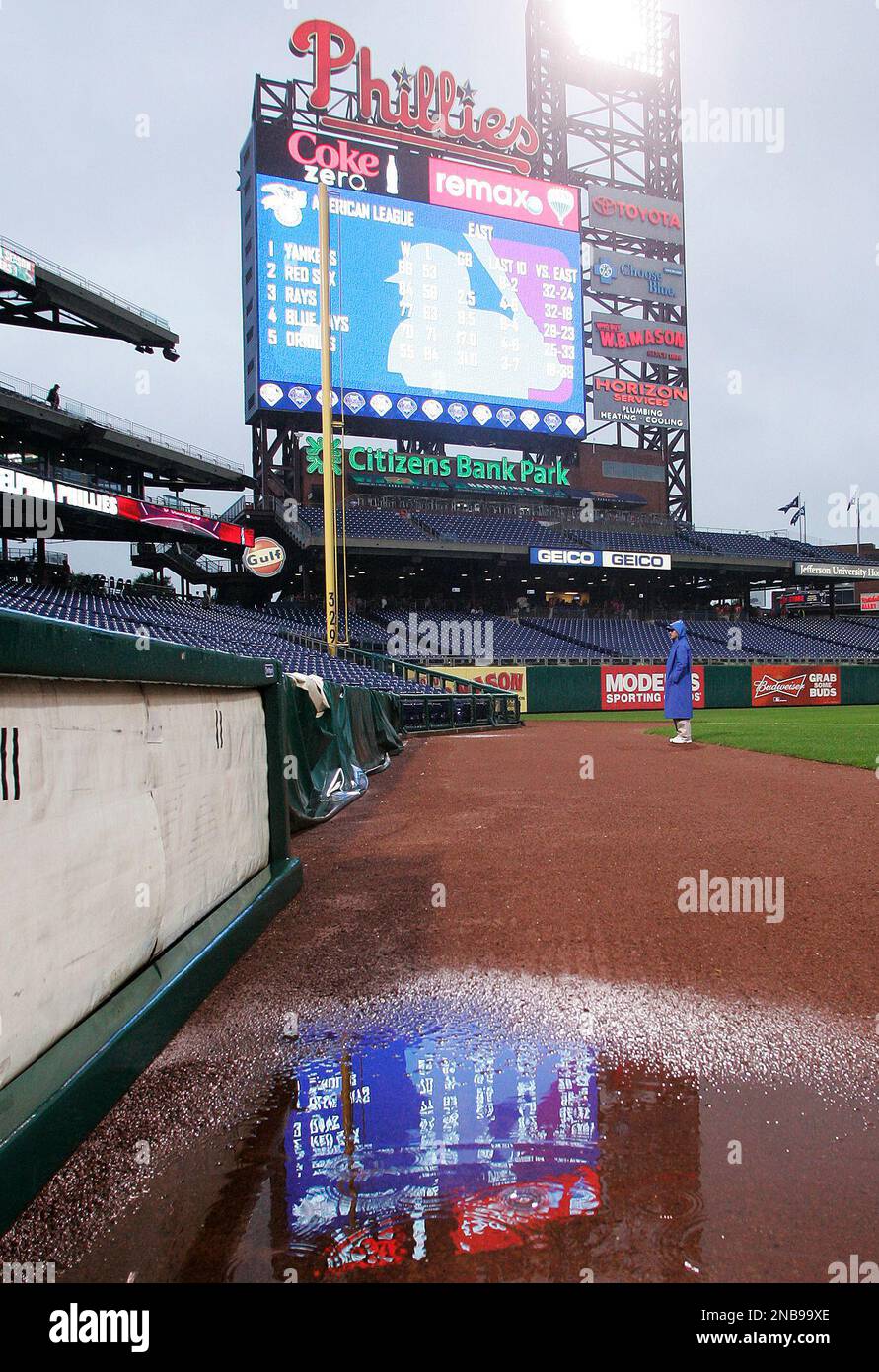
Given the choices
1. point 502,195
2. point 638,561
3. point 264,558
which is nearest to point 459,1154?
point 264,558

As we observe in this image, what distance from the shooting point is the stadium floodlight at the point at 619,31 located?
3753 centimetres

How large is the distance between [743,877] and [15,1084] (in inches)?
127

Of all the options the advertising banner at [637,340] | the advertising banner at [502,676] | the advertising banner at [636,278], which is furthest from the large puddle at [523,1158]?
the advertising banner at [636,278]

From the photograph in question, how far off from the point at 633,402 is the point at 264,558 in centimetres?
2000

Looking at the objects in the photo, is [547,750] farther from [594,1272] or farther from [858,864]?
[594,1272]

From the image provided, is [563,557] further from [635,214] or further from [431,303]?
[635,214]

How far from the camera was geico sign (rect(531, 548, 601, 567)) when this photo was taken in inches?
1244

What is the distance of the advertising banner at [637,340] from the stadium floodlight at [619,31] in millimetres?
13868

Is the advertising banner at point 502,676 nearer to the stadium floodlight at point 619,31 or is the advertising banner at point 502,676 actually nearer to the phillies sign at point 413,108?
the phillies sign at point 413,108

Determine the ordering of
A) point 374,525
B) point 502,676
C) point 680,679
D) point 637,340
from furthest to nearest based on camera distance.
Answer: point 637,340
point 374,525
point 502,676
point 680,679

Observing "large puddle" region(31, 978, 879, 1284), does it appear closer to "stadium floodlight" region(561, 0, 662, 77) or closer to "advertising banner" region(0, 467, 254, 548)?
"advertising banner" region(0, 467, 254, 548)

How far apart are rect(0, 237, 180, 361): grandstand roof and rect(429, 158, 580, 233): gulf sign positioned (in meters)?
12.4

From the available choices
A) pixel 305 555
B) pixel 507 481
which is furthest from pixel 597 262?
pixel 305 555

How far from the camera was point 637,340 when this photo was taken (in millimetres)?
36500
